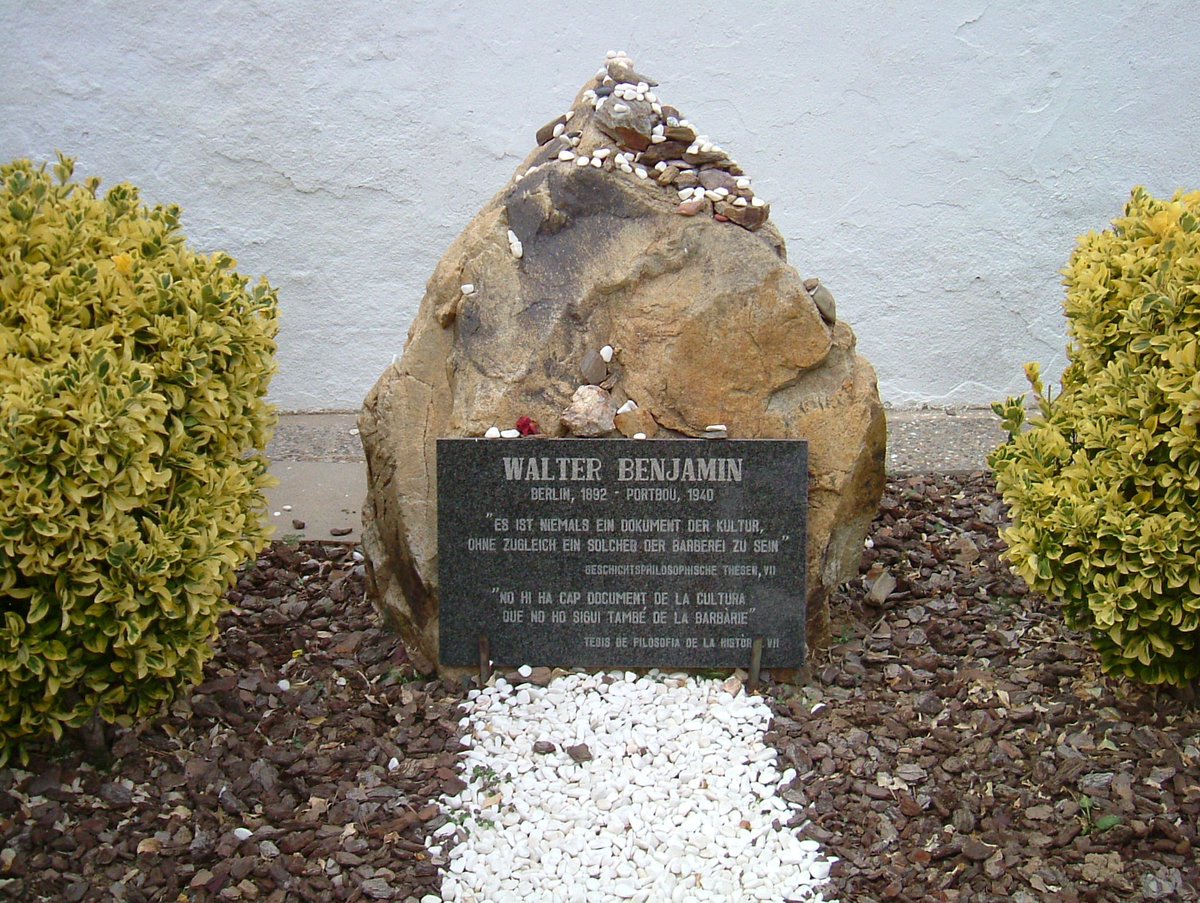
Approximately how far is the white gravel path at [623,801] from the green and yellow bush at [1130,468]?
1031mm

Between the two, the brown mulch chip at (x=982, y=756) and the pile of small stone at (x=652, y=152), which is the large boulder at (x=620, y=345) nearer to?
the pile of small stone at (x=652, y=152)

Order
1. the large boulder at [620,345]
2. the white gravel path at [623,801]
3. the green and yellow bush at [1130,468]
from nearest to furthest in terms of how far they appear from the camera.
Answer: the white gravel path at [623,801]
the green and yellow bush at [1130,468]
the large boulder at [620,345]

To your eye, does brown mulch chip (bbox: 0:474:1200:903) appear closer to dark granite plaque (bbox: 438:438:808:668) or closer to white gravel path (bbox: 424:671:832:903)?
white gravel path (bbox: 424:671:832:903)

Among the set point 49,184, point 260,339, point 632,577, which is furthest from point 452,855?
point 49,184

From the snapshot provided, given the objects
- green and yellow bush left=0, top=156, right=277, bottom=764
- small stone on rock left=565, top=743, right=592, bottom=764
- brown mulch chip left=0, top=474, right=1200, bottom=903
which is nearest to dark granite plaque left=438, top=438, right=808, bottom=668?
brown mulch chip left=0, top=474, right=1200, bottom=903

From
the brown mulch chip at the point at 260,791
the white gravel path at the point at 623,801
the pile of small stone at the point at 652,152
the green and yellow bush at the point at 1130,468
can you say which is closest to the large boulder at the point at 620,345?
the pile of small stone at the point at 652,152

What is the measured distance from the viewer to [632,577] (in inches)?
160

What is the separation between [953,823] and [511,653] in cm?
147

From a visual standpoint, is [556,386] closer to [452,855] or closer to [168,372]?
[168,372]

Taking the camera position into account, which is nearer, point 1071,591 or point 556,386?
point 1071,591

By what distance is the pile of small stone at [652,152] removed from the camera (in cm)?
420

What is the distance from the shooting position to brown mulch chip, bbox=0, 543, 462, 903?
3232 millimetres

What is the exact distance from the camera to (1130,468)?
11.6ft

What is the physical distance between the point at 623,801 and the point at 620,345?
150 centimetres
